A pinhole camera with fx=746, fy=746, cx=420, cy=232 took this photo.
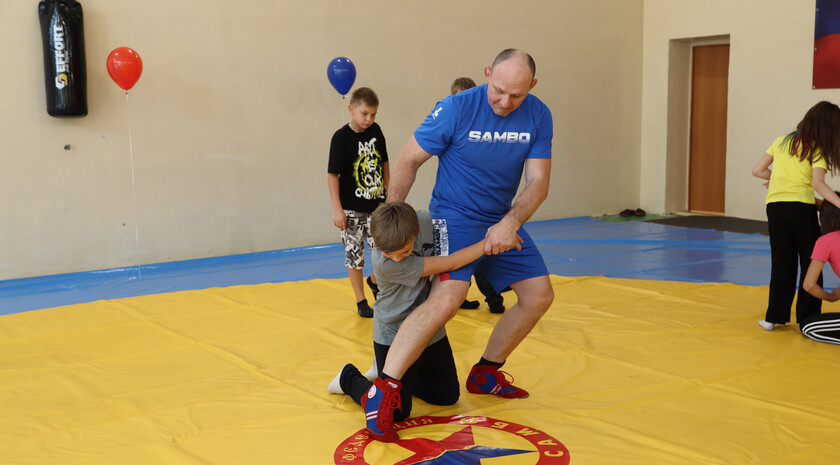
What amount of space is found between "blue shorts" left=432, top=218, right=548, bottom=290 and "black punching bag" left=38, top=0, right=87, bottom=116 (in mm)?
4263

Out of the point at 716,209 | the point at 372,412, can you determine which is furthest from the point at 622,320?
the point at 716,209

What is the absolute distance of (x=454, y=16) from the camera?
816 centimetres

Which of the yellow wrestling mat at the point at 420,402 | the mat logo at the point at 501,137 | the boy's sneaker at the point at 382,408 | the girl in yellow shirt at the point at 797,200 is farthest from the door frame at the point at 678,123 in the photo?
the boy's sneaker at the point at 382,408

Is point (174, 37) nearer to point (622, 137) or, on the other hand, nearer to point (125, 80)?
point (125, 80)

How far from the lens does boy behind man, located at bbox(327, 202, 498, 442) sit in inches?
103

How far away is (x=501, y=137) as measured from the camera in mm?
2828

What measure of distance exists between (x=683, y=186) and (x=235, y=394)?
310 inches

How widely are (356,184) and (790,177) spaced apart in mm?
2414

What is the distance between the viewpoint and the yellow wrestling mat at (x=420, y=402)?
8.39ft

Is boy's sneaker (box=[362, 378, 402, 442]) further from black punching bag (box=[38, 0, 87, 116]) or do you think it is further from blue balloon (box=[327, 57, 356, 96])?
black punching bag (box=[38, 0, 87, 116])

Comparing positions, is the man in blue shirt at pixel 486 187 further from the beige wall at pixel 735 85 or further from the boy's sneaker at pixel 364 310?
the beige wall at pixel 735 85

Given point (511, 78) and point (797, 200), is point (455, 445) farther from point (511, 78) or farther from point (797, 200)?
point (797, 200)

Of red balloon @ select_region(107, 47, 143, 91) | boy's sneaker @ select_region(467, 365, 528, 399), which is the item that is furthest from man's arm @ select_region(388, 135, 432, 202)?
red balloon @ select_region(107, 47, 143, 91)

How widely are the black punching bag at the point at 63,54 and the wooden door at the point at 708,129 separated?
7.10m
